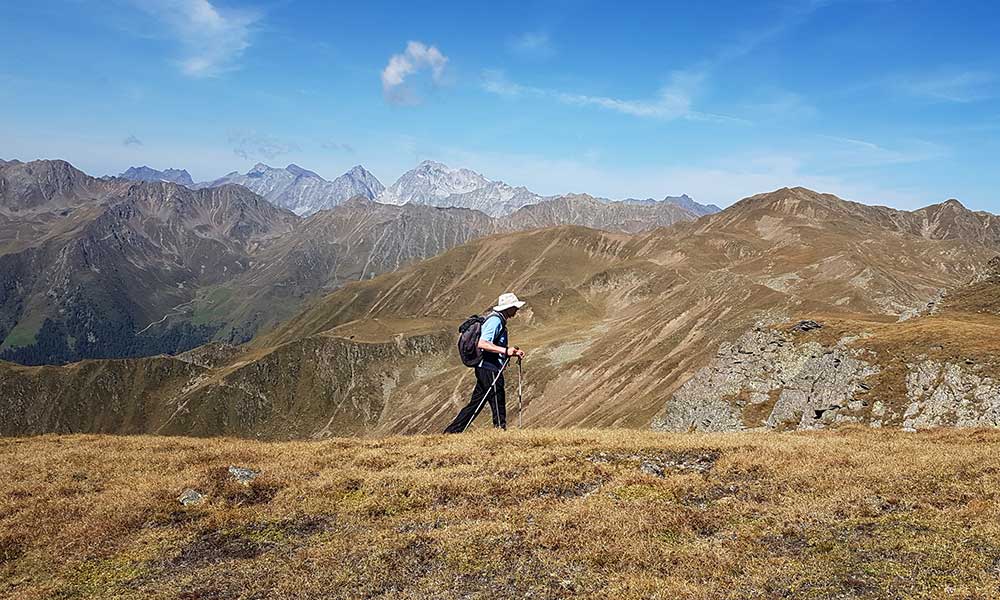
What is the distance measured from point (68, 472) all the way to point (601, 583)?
14.8m

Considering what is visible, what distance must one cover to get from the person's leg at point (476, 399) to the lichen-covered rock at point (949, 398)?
27495 mm

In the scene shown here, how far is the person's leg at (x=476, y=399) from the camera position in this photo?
18.6 metres

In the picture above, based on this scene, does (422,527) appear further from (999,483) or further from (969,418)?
(969,418)

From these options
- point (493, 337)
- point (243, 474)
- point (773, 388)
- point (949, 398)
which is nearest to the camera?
point (243, 474)

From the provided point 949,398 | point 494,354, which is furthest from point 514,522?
point 949,398

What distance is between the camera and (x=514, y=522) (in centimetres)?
1209

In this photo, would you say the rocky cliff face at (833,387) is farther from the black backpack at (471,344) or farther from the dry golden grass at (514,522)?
the black backpack at (471,344)

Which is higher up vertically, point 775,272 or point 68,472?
point 775,272

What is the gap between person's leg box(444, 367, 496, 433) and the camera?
61.1ft

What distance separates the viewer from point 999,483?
13078 millimetres

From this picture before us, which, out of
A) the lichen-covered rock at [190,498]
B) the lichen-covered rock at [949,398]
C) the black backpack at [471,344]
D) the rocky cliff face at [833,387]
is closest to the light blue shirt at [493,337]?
the black backpack at [471,344]

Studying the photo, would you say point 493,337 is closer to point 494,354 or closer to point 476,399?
point 494,354

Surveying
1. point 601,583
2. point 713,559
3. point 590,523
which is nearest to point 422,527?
A: point 590,523

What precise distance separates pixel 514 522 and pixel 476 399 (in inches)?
281
